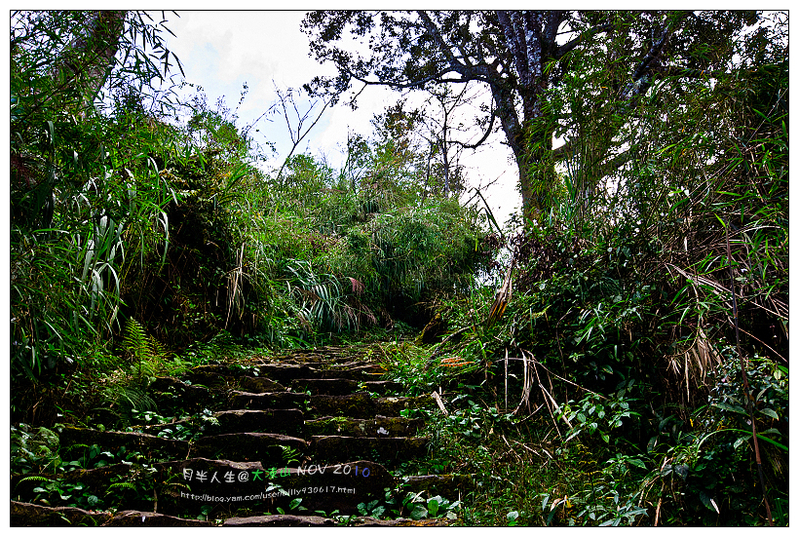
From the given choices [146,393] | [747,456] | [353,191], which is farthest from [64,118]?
[353,191]

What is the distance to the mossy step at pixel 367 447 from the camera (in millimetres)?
2129

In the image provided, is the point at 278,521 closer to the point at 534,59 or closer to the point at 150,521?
the point at 150,521

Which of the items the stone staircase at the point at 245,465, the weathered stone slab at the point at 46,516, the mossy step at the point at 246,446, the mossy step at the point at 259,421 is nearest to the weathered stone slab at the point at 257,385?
the stone staircase at the point at 245,465

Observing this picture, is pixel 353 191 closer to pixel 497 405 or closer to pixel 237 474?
pixel 497 405

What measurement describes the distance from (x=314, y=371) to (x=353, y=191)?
17.2ft

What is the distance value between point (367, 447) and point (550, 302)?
1378 mm

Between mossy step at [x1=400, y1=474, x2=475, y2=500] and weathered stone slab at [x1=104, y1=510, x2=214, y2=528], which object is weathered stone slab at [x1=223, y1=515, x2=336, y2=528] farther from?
mossy step at [x1=400, y1=474, x2=475, y2=500]

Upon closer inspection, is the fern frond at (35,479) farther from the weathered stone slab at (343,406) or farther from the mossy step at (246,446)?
the weathered stone slab at (343,406)

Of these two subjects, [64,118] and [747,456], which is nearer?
[747,456]

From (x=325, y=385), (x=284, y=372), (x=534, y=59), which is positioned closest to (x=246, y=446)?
(x=325, y=385)

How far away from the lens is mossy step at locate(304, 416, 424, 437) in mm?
2309

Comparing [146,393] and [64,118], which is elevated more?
[64,118]

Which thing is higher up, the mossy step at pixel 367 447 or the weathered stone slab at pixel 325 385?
the weathered stone slab at pixel 325 385
